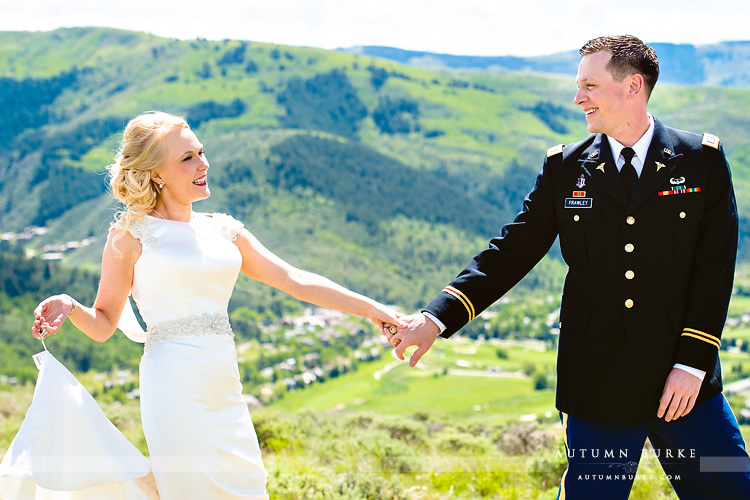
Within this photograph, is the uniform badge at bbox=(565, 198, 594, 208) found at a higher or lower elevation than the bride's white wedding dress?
higher

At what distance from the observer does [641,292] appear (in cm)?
279

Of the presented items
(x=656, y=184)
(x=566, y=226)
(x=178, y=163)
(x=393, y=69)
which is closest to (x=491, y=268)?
(x=566, y=226)

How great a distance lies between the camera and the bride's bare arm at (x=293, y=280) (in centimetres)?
333

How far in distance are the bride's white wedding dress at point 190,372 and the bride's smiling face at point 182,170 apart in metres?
0.14

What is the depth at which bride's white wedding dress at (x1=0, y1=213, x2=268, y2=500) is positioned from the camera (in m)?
2.85

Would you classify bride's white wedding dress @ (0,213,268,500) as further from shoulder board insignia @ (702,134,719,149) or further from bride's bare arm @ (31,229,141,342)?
shoulder board insignia @ (702,134,719,149)

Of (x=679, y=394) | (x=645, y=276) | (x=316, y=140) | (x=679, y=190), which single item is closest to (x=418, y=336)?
(x=645, y=276)

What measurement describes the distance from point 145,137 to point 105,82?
157m

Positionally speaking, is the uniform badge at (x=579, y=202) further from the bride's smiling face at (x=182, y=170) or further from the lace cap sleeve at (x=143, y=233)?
the lace cap sleeve at (x=143, y=233)

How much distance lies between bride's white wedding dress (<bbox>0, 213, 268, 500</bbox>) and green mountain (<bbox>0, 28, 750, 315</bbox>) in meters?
72.9

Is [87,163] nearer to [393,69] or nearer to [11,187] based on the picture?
[11,187]

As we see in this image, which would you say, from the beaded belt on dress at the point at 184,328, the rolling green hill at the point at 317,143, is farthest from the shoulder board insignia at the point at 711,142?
the rolling green hill at the point at 317,143

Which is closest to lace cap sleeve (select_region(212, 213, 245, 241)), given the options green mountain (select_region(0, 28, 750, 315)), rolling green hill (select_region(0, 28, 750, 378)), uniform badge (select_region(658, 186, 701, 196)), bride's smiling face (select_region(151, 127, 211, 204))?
bride's smiling face (select_region(151, 127, 211, 204))

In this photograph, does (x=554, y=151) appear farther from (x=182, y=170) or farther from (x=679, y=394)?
(x=182, y=170)
